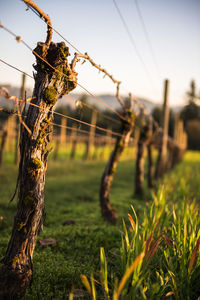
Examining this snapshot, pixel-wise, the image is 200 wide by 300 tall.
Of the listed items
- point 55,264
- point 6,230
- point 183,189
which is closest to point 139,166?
point 183,189

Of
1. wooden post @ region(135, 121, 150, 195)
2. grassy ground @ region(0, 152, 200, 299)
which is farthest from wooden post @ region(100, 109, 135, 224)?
wooden post @ region(135, 121, 150, 195)

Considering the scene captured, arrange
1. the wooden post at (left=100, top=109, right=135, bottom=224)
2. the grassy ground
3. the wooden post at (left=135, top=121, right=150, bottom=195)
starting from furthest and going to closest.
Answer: the wooden post at (left=135, top=121, right=150, bottom=195) < the wooden post at (left=100, top=109, right=135, bottom=224) < the grassy ground

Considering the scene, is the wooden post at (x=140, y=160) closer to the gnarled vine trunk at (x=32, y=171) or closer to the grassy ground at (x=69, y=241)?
the grassy ground at (x=69, y=241)

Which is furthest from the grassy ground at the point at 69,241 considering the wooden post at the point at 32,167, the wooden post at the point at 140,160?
the wooden post at the point at 140,160

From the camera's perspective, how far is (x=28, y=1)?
1.94m

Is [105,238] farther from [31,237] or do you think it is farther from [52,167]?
[52,167]

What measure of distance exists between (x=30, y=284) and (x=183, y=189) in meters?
4.53

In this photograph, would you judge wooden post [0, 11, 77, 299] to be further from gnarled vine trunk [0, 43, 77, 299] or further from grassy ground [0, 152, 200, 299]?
grassy ground [0, 152, 200, 299]

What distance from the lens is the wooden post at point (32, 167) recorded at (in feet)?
6.91

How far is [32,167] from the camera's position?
2.15m

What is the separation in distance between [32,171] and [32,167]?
1.6 inches

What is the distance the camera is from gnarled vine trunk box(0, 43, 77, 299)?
2107mm

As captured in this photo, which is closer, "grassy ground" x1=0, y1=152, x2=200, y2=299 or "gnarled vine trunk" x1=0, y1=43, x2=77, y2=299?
"gnarled vine trunk" x1=0, y1=43, x2=77, y2=299

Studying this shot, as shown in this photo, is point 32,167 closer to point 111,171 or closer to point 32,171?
point 32,171
